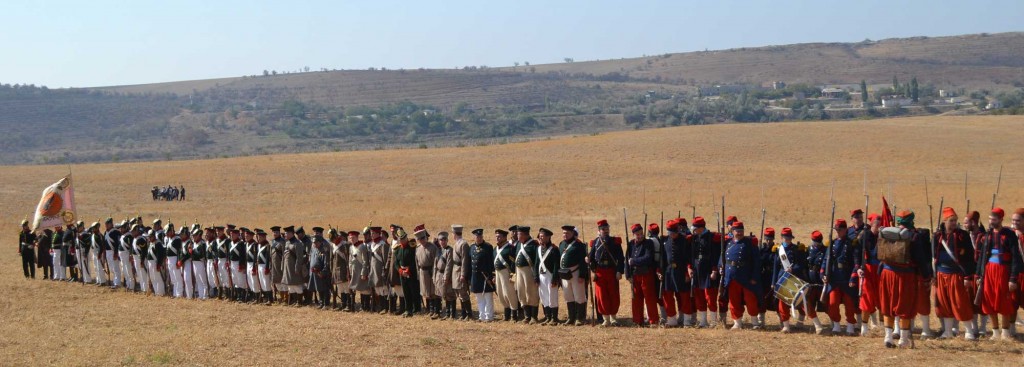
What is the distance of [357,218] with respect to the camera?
1449 inches

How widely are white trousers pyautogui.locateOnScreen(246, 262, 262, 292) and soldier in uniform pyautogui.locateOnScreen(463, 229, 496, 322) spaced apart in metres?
4.91

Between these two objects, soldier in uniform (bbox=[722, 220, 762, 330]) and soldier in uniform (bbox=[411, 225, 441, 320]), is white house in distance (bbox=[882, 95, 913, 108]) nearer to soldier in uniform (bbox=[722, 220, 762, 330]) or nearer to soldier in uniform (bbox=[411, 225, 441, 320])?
soldier in uniform (bbox=[411, 225, 441, 320])

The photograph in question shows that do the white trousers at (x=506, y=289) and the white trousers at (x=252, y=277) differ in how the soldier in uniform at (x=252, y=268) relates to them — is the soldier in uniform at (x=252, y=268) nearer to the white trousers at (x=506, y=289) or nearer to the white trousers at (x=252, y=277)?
the white trousers at (x=252, y=277)

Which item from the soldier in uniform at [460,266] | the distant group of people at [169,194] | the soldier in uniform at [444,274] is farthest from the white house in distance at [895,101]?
the soldier in uniform at [460,266]

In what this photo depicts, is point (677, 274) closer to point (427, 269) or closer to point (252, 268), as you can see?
point (427, 269)

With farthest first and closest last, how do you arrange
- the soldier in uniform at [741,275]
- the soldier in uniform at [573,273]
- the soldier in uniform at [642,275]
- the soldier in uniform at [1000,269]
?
the soldier in uniform at [573,273]
the soldier in uniform at [642,275]
the soldier in uniform at [741,275]
the soldier in uniform at [1000,269]

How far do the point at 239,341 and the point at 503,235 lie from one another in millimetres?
4106

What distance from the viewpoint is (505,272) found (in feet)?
50.8

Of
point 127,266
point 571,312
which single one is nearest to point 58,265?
point 127,266

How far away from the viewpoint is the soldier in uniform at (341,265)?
694 inches

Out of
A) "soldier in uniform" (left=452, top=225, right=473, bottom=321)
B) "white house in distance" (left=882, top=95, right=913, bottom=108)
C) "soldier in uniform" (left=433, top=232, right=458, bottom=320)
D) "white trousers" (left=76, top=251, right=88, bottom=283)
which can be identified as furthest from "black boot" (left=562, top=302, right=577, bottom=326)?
"white house in distance" (left=882, top=95, right=913, bottom=108)

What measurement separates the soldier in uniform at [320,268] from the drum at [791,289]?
306 inches

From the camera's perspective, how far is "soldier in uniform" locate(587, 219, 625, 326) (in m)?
14.5

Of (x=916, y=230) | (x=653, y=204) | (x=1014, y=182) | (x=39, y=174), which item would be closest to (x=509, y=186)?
(x=653, y=204)
